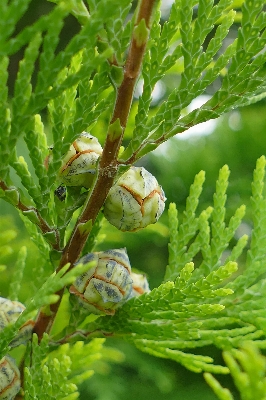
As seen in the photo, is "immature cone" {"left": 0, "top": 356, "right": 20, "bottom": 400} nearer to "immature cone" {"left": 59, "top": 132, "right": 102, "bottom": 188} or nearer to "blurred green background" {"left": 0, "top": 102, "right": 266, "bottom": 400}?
"immature cone" {"left": 59, "top": 132, "right": 102, "bottom": 188}

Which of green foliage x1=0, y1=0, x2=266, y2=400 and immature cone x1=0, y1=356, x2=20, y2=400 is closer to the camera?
green foliage x1=0, y1=0, x2=266, y2=400

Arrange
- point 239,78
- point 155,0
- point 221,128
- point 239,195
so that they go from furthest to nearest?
point 221,128, point 239,195, point 239,78, point 155,0

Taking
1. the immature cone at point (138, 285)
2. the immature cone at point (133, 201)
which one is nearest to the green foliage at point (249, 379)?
the immature cone at point (138, 285)

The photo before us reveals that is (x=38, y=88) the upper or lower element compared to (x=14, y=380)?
upper

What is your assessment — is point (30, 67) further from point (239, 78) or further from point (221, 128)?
point (221, 128)

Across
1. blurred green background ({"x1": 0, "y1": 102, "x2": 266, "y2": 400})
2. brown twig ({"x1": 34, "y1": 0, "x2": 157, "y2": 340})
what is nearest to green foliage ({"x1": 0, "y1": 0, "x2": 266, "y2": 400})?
brown twig ({"x1": 34, "y1": 0, "x2": 157, "y2": 340})

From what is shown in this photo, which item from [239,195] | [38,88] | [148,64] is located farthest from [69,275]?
[239,195]
